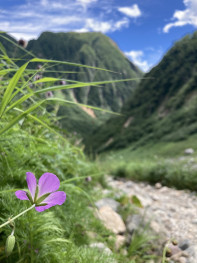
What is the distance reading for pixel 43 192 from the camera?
0.66 m

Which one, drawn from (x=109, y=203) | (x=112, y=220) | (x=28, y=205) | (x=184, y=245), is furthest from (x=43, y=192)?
(x=109, y=203)

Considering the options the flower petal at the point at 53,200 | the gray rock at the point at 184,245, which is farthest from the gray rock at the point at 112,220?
the flower petal at the point at 53,200

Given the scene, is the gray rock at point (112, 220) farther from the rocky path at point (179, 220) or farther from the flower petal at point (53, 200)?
the flower petal at point (53, 200)

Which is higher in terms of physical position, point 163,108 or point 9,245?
point 163,108

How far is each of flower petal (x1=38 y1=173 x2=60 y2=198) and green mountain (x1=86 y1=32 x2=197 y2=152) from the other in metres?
38.8

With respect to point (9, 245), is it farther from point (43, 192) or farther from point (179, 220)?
point (179, 220)

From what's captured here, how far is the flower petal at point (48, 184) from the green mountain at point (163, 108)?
3882 cm

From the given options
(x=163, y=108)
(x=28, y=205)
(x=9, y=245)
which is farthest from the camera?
(x=163, y=108)

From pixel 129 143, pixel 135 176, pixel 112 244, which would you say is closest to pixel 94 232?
pixel 112 244

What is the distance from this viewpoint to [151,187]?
7176 mm

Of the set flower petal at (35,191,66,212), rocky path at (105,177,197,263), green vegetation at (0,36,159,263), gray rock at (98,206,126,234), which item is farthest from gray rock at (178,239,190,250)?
flower petal at (35,191,66,212)

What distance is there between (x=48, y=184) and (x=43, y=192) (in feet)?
0.09

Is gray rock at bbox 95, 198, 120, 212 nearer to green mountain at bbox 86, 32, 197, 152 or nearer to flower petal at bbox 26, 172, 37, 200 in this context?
flower petal at bbox 26, 172, 37, 200

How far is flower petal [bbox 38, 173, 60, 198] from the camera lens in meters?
0.64
